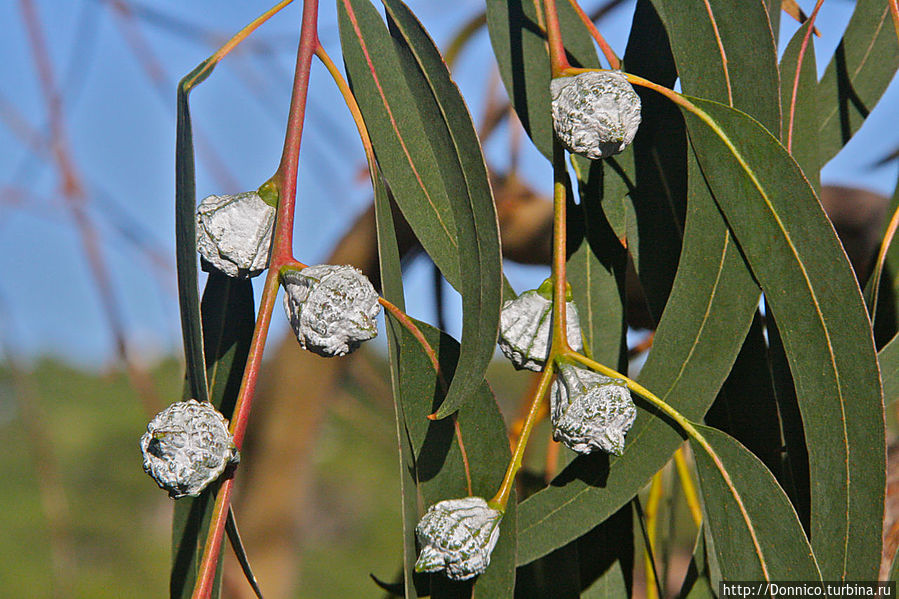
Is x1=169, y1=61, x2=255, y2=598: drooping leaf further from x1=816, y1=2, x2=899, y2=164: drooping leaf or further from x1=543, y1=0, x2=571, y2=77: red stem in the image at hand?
x1=816, y1=2, x2=899, y2=164: drooping leaf

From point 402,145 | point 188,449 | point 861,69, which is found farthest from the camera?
point 861,69

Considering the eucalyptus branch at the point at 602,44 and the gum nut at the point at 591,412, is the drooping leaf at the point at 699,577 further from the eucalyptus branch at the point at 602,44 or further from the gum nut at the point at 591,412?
the eucalyptus branch at the point at 602,44

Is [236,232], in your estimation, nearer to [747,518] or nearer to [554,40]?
[554,40]

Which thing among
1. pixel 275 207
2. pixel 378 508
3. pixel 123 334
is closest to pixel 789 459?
pixel 275 207

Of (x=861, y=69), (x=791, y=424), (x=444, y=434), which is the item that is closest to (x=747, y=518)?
(x=791, y=424)

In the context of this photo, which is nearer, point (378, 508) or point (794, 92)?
point (794, 92)

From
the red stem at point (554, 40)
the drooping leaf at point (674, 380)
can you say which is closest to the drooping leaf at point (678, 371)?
the drooping leaf at point (674, 380)

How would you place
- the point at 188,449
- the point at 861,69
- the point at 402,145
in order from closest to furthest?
the point at 188,449
the point at 402,145
the point at 861,69

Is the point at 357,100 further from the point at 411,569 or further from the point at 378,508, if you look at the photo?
the point at 378,508

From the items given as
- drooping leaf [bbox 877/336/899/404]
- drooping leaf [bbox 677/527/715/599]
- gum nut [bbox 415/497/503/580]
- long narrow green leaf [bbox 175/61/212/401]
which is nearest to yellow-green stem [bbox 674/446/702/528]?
drooping leaf [bbox 677/527/715/599]
